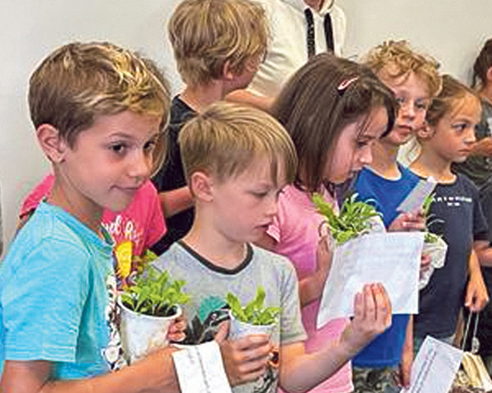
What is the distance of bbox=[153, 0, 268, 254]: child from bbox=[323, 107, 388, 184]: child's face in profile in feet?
1.12

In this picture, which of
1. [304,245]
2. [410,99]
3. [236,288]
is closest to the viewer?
[236,288]

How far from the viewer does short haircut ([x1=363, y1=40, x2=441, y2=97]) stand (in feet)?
7.37

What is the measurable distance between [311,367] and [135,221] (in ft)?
1.63

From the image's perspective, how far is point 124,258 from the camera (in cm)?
162

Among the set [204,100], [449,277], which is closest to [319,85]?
[204,100]

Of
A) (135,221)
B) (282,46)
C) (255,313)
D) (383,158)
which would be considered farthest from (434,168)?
(255,313)

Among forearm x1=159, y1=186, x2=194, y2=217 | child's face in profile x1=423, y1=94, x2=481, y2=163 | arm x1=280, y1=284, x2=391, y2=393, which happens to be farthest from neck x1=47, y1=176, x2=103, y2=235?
child's face in profile x1=423, y1=94, x2=481, y2=163

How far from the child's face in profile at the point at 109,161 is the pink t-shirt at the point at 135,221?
1.36ft

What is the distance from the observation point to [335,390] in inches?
68.8

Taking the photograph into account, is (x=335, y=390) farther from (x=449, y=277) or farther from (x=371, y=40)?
(x=371, y=40)

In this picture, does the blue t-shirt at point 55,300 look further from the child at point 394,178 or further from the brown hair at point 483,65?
the brown hair at point 483,65

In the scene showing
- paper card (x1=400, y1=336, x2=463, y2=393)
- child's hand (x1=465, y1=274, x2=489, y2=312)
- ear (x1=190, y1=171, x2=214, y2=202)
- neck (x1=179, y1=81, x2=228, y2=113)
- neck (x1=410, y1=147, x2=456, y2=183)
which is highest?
neck (x1=179, y1=81, x2=228, y2=113)

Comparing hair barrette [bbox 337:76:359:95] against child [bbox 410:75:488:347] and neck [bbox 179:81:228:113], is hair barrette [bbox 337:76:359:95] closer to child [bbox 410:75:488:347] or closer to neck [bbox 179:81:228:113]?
neck [bbox 179:81:228:113]

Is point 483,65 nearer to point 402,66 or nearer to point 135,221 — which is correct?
point 402,66
